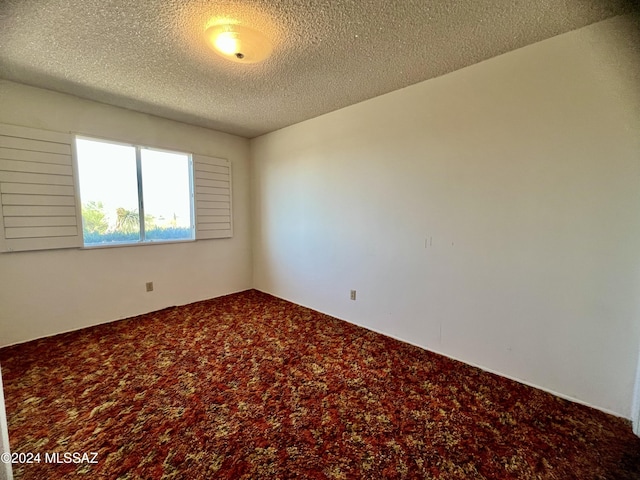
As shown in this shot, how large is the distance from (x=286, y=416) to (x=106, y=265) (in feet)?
9.18

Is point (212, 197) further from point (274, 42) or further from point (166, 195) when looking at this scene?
point (274, 42)

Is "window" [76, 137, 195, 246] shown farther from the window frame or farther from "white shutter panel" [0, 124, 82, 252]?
"white shutter panel" [0, 124, 82, 252]

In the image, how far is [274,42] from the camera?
190 centimetres

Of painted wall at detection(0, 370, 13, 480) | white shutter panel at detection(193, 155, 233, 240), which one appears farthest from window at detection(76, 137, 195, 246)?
painted wall at detection(0, 370, 13, 480)

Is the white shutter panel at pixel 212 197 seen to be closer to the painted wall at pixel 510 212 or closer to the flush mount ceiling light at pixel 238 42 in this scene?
the painted wall at pixel 510 212

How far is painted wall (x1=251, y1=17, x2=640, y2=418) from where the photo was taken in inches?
67.9

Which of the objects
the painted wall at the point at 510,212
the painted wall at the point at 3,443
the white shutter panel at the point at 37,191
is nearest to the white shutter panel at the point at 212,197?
the white shutter panel at the point at 37,191

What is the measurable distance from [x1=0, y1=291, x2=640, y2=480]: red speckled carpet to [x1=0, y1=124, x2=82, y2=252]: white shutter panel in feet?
3.44

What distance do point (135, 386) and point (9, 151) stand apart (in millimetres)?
2480

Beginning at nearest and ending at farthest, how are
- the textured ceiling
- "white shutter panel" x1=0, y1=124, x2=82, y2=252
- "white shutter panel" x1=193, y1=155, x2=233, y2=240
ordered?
the textured ceiling < "white shutter panel" x1=0, y1=124, x2=82, y2=252 < "white shutter panel" x1=193, y1=155, x2=233, y2=240

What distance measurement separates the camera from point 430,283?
2.56 meters

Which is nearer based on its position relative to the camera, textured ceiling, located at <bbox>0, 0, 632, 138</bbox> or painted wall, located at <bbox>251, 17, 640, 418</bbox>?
textured ceiling, located at <bbox>0, 0, 632, 138</bbox>

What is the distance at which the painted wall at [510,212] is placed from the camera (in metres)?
1.72

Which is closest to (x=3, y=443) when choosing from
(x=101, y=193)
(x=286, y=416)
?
(x=286, y=416)
